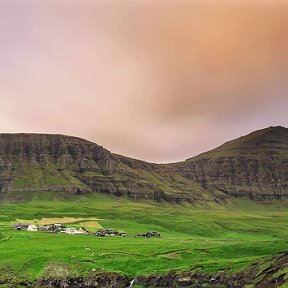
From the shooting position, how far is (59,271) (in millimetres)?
117562

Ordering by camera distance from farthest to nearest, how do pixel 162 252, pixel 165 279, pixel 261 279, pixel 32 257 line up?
pixel 162 252 → pixel 32 257 → pixel 165 279 → pixel 261 279

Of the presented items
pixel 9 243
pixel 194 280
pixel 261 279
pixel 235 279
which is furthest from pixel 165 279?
pixel 9 243

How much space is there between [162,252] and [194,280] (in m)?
29.2

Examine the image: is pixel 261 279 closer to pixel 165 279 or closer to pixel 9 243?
pixel 165 279

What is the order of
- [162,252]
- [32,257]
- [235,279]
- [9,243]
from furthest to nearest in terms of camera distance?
[9,243] < [162,252] < [32,257] < [235,279]

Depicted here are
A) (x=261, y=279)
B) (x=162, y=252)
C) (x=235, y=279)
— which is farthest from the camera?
(x=162, y=252)

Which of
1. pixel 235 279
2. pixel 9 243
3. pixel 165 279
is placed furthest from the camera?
pixel 9 243

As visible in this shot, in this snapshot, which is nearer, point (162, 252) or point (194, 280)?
point (194, 280)

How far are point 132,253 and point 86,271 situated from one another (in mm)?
22380

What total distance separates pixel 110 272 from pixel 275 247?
168 ft

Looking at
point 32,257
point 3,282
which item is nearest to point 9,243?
point 32,257

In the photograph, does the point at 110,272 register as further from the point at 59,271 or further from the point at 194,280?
the point at 194,280

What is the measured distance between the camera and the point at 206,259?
422 ft

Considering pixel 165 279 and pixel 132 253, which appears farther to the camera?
pixel 132 253
